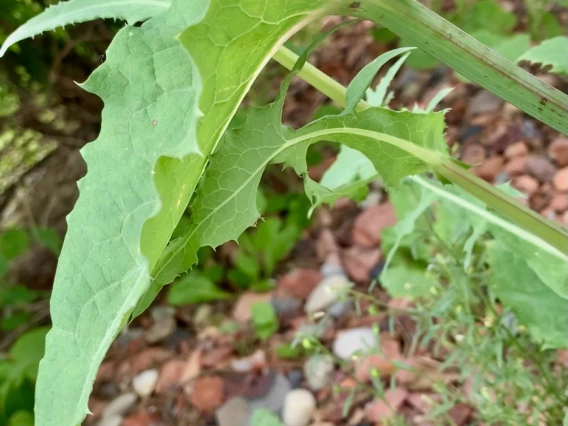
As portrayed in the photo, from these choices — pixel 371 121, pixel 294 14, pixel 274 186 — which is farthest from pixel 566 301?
pixel 274 186

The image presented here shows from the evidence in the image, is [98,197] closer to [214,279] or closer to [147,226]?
[147,226]

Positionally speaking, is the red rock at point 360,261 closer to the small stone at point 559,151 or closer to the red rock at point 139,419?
the small stone at point 559,151

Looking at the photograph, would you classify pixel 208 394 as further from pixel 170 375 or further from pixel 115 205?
pixel 115 205

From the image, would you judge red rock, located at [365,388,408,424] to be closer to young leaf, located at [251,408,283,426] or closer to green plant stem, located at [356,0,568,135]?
young leaf, located at [251,408,283,426]

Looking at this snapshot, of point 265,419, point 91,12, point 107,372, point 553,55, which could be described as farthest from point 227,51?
point 107,372

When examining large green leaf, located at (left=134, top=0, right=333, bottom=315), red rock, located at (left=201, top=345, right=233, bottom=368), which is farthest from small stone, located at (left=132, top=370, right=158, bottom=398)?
large green leaf, located at (left=134, top=0, right=333, bottom=315)

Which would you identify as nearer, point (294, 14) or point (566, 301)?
point (294, 14)
